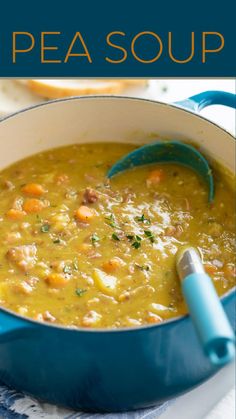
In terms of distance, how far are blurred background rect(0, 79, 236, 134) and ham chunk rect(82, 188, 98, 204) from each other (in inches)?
47.8

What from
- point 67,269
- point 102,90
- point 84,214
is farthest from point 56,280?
point 102,90

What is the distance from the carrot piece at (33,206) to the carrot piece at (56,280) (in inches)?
19.9

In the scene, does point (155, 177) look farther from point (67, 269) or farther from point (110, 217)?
point (67, 269)

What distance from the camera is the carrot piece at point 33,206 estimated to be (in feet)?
11.9

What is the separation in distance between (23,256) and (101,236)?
1.19 ft

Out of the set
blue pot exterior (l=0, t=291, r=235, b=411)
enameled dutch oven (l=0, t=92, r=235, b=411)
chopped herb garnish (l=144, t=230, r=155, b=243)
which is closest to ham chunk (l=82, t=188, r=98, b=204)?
chopped herb garnish (l=144, t=230, r=155, b=243)

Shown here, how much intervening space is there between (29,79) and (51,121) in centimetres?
87

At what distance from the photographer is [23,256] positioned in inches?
132

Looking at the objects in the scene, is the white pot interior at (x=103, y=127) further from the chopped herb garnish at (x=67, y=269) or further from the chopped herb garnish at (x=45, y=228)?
the chopped herb garnish at (x=67, y=269)

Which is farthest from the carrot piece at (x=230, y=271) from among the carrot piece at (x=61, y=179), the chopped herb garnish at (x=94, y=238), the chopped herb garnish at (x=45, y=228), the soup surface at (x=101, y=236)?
the carrot piece at (x=61, y=179)
